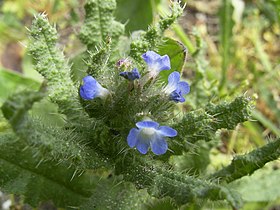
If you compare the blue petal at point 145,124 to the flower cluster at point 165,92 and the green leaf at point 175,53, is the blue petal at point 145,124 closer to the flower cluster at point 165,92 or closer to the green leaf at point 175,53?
the flower cluster at point 165,92

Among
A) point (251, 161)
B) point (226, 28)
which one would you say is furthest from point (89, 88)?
point (226, 28)

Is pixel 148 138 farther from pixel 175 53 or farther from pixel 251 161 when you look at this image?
pixel 175 53

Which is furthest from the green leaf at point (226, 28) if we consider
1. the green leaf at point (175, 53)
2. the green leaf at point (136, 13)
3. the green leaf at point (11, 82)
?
the green leaf at point (11, 82)

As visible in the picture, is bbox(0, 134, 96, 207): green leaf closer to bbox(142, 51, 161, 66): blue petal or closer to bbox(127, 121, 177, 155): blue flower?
bbox(127, 121, 177, 155): blue flower

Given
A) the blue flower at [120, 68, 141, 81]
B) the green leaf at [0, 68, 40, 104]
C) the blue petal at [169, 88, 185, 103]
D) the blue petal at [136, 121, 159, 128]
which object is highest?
the green leaf at [0, 68, 40, 104]

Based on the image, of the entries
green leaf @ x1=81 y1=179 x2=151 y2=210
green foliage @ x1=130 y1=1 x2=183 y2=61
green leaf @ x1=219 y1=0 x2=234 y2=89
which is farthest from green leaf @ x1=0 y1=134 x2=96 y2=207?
green leaf @ x1=219 y1=0 x2=234 y2=89

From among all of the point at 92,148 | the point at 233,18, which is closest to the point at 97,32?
the point at 92,148
